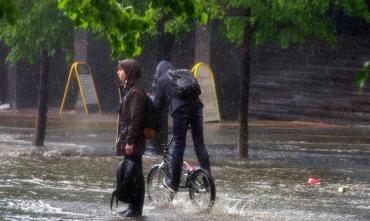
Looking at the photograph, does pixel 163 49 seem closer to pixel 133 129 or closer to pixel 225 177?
pixel 225 177

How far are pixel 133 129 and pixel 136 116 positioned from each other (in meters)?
0.14

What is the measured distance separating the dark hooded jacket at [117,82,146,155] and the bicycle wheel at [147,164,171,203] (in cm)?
109

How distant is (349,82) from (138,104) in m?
14.8

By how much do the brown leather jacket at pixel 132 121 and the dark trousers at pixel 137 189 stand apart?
0.09 metres

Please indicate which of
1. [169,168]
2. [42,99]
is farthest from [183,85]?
[42,99]

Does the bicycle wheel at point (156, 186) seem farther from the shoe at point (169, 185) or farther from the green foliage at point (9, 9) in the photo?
the green foliage at point (9, 9)

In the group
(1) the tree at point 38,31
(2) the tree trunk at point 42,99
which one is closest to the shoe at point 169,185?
(1) the tree at point 38,31

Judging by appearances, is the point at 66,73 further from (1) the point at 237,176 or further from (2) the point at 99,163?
(1) the point at 237,176

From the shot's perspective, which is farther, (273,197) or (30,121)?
(30,121)

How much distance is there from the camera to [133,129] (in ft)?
33.7

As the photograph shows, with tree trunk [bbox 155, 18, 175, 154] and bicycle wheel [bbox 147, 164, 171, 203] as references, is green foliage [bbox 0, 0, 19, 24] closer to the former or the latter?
bicycle wheel [bbox 147, 164, 171, 203]

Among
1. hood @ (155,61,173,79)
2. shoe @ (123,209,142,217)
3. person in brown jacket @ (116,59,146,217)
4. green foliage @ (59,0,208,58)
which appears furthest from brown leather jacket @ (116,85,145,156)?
green foliage @ (59,0,208,58)

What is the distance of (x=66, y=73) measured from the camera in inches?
1171

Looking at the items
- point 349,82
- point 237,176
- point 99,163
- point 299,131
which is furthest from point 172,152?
point 349,82
